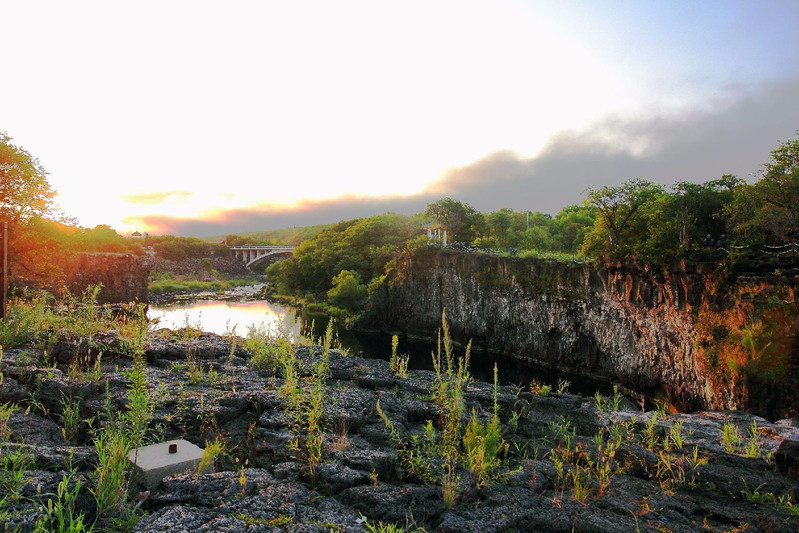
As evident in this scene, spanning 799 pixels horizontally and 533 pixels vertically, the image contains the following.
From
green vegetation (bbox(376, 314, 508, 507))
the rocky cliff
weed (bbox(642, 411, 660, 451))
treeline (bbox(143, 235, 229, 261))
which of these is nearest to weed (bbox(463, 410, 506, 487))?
green vegetation (bbox(376, 314, 508, 507))

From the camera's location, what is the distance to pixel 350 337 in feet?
153

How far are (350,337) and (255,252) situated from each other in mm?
90673

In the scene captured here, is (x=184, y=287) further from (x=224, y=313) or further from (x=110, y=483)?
(x=110, y=483)

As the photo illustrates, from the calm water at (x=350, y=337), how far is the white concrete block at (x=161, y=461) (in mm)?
7445

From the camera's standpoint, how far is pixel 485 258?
4378 cm

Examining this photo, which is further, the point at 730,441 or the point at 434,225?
the point at 434,225

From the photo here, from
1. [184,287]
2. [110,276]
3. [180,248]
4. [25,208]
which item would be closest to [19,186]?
[25,208]

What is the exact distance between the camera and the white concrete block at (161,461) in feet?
19.1

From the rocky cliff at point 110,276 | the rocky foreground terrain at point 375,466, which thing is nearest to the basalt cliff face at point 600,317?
the rocky foreground terrain at point 375,466

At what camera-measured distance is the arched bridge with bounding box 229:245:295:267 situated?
115 meters

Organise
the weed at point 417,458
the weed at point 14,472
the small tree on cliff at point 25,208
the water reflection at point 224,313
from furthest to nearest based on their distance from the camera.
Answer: the water reflection at point 224,313, the small tree on cliff at point 25,208, the weed at point 417,458, the weed at point 14,472

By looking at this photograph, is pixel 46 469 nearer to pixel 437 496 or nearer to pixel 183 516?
pixel 183 516

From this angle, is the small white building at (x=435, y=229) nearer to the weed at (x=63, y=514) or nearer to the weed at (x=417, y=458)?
the weed at (x=417, y=458)

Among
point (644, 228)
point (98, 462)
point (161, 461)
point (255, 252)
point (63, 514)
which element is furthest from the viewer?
point (255, 252)
